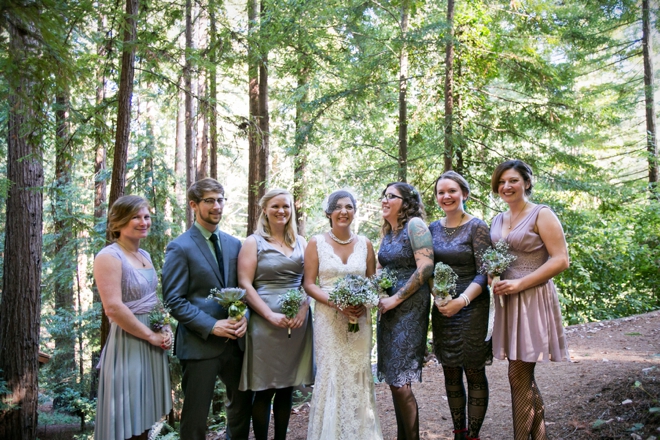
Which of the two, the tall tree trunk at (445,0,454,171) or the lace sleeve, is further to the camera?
the tall tree trunk at (445,0,454,171)

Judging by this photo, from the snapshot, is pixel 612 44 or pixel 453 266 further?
pixel 612 44

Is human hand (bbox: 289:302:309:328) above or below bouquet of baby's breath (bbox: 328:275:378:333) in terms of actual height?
below

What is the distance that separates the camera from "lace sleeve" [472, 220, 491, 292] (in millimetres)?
3812

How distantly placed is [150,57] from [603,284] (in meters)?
11.6

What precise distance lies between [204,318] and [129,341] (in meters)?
0.60

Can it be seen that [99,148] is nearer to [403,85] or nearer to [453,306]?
[403,85]

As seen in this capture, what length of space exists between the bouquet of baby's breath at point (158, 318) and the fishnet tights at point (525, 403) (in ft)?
9.14

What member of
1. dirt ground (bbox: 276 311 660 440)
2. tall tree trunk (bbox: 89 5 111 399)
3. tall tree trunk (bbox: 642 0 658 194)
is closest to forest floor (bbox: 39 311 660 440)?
dirt ground (bbox: 276 311 660 440)

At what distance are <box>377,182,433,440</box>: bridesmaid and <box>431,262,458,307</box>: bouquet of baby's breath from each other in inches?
6.1

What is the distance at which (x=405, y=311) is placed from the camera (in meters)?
3.95

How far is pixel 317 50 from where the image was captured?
10984 millimetres

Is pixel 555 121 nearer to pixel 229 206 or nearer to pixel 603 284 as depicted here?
pixel 603 284

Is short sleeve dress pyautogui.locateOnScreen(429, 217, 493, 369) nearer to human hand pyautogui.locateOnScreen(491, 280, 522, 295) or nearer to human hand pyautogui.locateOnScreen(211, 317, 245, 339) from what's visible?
human hand pyautogui.locateOnScreen(491, 280, 522, 295)

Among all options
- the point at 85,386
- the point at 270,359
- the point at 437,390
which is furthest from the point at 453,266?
the point at 85,386
